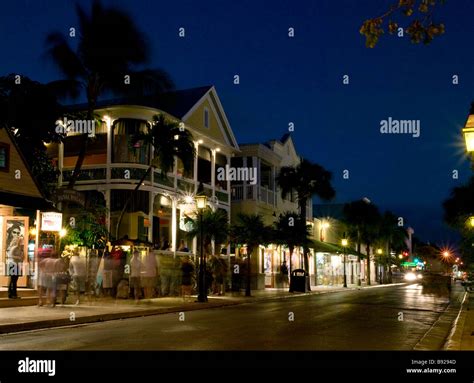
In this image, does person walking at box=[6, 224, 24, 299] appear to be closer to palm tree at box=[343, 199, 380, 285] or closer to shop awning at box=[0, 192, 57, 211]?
shop awning at box=[0, 192, 57, 211]

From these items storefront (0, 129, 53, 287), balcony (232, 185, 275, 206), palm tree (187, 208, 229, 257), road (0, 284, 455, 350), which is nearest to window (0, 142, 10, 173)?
storefront (0, 129, 53, 287)

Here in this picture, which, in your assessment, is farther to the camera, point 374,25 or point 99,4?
point 99,4

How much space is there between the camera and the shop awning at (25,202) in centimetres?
2067

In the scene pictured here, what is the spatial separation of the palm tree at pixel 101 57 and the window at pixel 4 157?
3.08m

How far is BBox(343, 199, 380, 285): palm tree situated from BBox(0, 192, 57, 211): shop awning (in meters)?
38.4

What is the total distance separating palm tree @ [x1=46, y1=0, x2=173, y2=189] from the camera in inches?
966

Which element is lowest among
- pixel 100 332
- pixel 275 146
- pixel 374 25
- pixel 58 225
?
pixel 100 332

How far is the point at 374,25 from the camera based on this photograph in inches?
288

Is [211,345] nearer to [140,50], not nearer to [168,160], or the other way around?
[168,160]

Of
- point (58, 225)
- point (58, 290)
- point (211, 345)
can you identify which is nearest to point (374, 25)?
point (211, 345)

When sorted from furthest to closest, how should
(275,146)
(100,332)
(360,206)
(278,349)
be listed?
(360,206) → (275,146) → (100,332) → (278,349)
